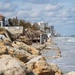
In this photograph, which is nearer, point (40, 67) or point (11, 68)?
point (11, 68)

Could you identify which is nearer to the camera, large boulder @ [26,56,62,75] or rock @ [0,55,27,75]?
rock @ [0,55,27,75]

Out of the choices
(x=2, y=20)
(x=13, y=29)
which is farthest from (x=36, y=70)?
(x=2, y=20)

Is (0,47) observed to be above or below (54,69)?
above

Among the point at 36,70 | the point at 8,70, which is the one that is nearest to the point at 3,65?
the point at 8,70

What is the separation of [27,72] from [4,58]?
90 centimetres

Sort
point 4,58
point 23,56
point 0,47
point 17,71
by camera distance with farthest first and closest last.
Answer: point 23,56 → point 0,47 → point 4,58 → point 17,71

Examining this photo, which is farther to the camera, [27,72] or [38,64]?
[38,64]

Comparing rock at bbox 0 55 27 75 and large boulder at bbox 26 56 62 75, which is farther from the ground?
rock at bbox 0 55 27 75

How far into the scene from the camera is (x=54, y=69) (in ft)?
42.4

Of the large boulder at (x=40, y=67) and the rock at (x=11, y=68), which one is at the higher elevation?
the rock at (x=11, y=68)

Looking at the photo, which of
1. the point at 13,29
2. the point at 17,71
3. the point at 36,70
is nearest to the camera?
the point at 17,71

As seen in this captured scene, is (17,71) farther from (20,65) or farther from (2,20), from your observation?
(2,20)

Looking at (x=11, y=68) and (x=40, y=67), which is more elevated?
(x=11, y=68)

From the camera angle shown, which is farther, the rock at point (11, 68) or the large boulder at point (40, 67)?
the large boulder at point (40, 67)
